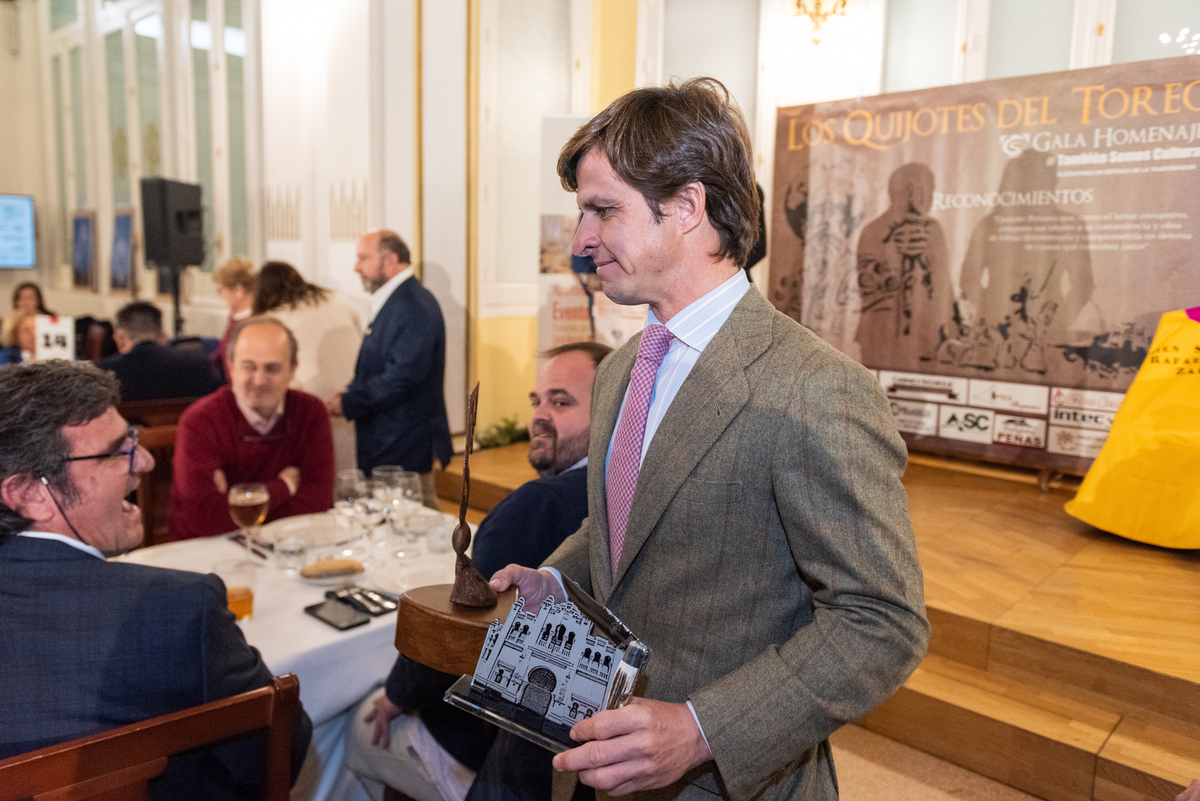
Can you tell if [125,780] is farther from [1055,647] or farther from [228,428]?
[1055,647]

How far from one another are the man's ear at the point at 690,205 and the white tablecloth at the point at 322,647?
1100 millimetres

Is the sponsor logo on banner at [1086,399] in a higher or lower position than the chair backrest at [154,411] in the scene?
higher

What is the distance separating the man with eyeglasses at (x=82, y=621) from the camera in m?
1.26

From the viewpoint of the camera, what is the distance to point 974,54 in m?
5.27

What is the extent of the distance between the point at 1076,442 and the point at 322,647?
159 inches

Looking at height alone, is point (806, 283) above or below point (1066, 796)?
above

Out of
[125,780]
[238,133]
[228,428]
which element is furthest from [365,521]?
[238,133]

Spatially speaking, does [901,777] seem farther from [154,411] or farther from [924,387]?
[154,411]

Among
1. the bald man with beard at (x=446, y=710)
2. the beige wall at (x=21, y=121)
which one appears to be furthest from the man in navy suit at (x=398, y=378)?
the beige wall at (x=21, y=121)

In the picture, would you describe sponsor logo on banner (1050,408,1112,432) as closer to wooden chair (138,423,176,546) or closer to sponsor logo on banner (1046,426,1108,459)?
sponsor logo on banner (1046,426,1108,459)

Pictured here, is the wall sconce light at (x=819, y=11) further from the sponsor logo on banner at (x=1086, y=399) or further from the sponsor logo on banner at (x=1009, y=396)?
the sponsor logo on banner at (x=1086, y=399)

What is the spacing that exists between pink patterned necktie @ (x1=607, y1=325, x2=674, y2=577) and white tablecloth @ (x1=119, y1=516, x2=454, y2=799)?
84 centimetres

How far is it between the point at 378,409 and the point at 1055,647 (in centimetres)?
310

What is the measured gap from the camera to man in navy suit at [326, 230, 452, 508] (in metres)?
4.18
